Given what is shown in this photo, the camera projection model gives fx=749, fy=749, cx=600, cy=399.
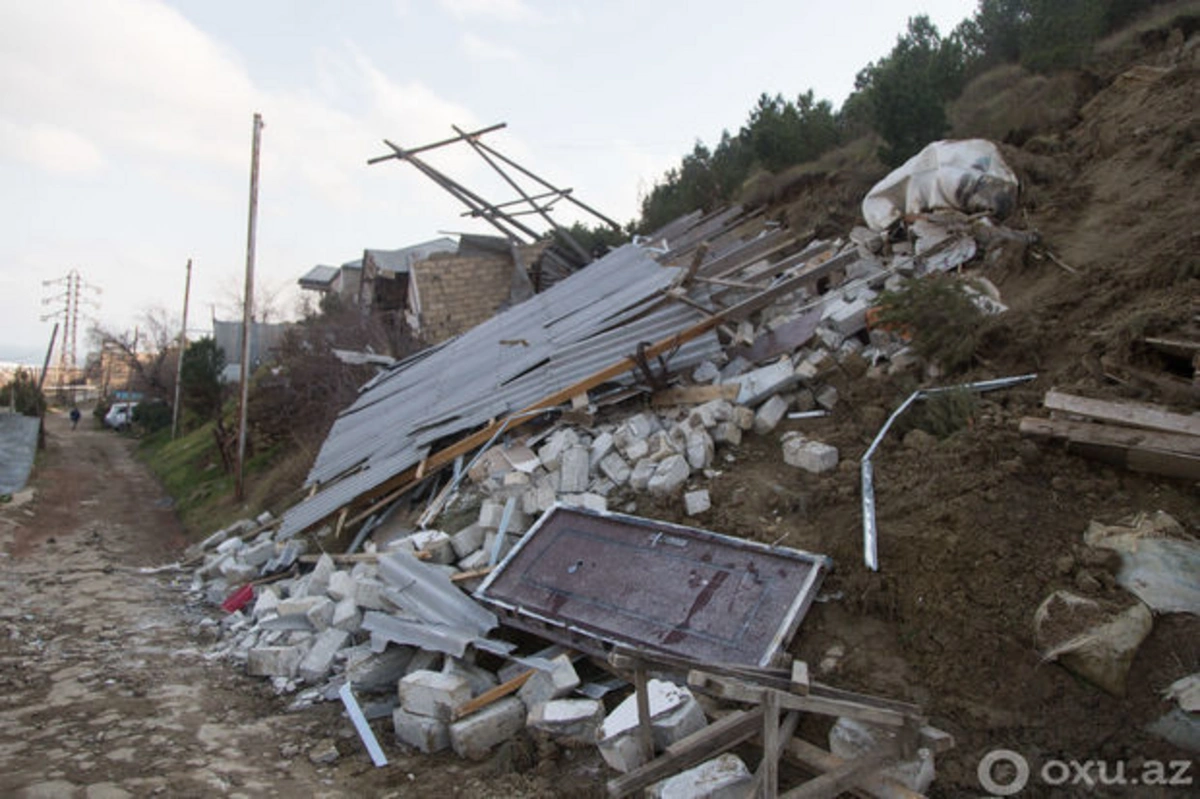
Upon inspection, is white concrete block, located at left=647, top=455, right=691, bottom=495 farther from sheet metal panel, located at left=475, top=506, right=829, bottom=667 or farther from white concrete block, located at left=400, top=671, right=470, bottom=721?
white concrete block, located at left=400, top=671, right=470, bottom=721

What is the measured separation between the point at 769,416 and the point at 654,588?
214 centimetres

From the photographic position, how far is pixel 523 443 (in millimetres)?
7070

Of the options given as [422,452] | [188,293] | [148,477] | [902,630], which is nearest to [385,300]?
[148,477]

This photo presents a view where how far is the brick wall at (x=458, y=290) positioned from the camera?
16797mm

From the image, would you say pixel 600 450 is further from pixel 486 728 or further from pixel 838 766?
pixel 838 766

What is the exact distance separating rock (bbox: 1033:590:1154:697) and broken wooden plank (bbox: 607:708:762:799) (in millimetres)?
1477

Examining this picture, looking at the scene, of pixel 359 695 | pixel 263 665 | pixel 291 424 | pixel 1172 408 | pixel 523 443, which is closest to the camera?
pixel 1172 408

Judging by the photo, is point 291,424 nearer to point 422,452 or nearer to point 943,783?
point 422,452

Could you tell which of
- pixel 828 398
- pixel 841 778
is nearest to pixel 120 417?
pixel 828 398

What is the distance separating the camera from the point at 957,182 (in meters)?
8.75

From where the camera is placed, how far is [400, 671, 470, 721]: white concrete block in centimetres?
455

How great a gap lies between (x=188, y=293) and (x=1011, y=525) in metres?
35.7

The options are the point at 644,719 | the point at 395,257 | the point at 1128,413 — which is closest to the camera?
the point at 644,719

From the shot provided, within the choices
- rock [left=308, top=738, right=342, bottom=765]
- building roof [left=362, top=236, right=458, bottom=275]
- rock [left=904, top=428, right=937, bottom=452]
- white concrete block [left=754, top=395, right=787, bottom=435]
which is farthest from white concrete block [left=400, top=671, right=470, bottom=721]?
building roof [left=362, top=236, right=458, bottom=275]
